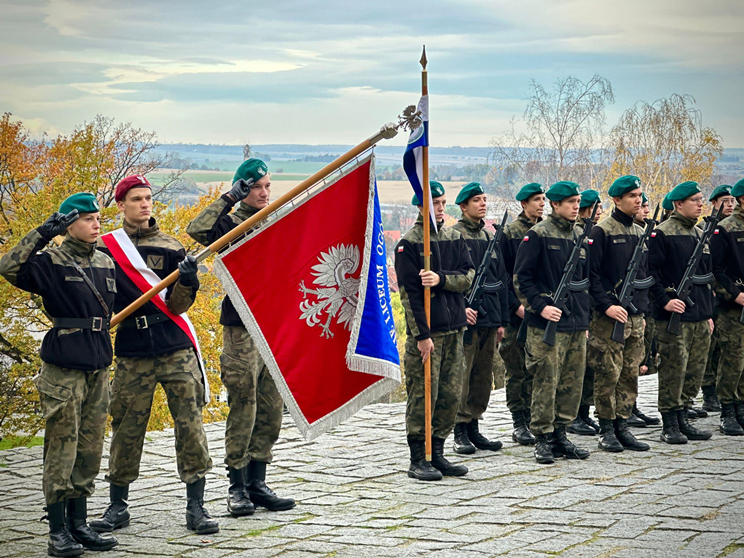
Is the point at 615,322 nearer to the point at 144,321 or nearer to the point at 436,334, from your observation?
the point at 436,334

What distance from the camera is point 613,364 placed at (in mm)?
8172

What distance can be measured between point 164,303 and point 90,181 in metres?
23.8

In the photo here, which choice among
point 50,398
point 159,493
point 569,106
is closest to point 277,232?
point 50,398

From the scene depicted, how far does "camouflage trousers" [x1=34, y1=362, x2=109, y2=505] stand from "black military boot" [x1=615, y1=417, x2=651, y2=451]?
4758mm

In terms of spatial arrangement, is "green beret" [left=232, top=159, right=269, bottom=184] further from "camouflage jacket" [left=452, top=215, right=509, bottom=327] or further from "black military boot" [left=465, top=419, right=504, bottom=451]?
"black military boot" [left=465, top=419, right=504, bottom=451]

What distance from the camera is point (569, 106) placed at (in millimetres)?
42375

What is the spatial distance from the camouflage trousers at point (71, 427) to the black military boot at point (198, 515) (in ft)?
2.02

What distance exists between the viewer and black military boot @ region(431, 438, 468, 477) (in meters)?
7.28

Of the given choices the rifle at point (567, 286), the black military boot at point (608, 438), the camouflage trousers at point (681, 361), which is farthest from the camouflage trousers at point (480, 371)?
the camouflage trousers at point (681, 361)

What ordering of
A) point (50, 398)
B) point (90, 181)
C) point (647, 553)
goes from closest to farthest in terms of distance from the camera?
point (647, 553) < point (50, 398) < point (90, 181)

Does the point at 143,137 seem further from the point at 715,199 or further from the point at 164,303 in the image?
the point at 164,303

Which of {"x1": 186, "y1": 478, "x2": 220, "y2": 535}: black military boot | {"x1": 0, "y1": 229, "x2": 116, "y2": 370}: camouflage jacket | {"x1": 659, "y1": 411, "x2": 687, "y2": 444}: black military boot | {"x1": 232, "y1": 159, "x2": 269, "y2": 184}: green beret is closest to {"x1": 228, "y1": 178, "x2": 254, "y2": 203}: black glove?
{"x1": 232, "y1": 159, "x2": 269, "y2": 184}: green beret

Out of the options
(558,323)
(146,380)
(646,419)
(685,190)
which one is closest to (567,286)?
(558,323)

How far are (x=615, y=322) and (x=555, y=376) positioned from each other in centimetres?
81
